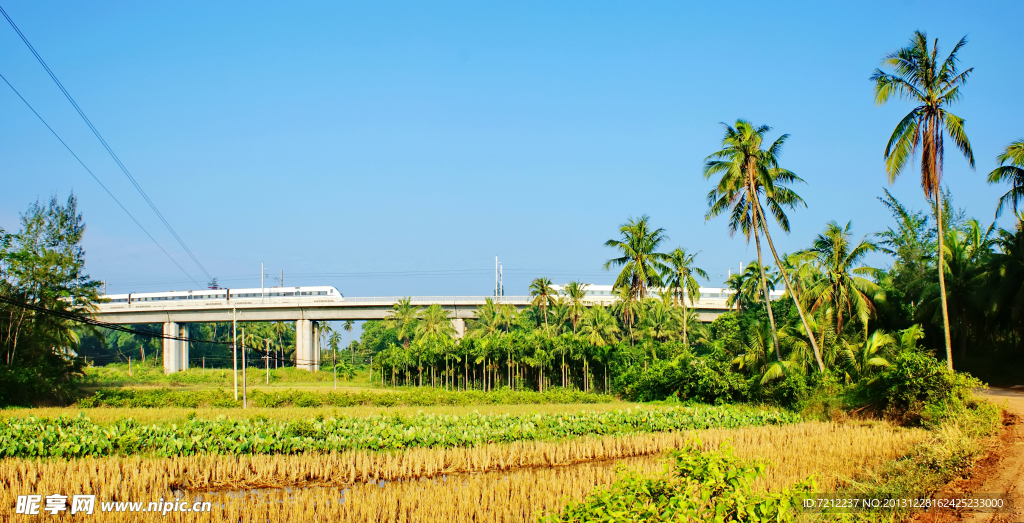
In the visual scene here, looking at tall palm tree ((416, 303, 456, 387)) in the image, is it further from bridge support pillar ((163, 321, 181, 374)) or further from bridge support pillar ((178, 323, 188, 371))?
bridge support pillar ((178, 323, 188, 371))

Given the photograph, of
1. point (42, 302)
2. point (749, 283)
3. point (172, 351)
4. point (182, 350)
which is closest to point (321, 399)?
point (42, 302)

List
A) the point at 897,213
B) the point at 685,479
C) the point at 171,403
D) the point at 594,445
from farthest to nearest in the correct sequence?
the point at 897,213 → the point at 171,403 → the point at 594,445 → the point at 685,479

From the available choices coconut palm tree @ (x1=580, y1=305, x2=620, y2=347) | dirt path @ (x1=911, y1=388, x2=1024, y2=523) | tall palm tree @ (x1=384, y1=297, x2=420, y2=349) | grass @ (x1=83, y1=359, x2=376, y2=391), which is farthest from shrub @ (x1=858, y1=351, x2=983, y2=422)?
tall palm tree @ (x1=384, y1=297, x2=420, y2=349)

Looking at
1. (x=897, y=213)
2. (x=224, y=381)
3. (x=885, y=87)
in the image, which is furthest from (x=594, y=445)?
(x=224, y=381)

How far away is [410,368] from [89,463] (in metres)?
38.2

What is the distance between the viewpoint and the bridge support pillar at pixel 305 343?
63000 mm

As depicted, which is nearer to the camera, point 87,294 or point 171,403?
point 171,403

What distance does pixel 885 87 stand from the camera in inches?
938

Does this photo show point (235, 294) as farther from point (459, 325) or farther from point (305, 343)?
point (459, 325)

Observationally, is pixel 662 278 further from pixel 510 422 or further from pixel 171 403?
pixel 171 403

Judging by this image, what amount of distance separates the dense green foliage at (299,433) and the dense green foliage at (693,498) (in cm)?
1138

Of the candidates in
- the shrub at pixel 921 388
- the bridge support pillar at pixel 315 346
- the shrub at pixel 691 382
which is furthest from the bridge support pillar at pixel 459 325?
the shrub at pixel 921 388

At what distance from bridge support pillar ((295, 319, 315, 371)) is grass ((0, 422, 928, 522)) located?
1966 inches

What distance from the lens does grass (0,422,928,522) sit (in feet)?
34.7
